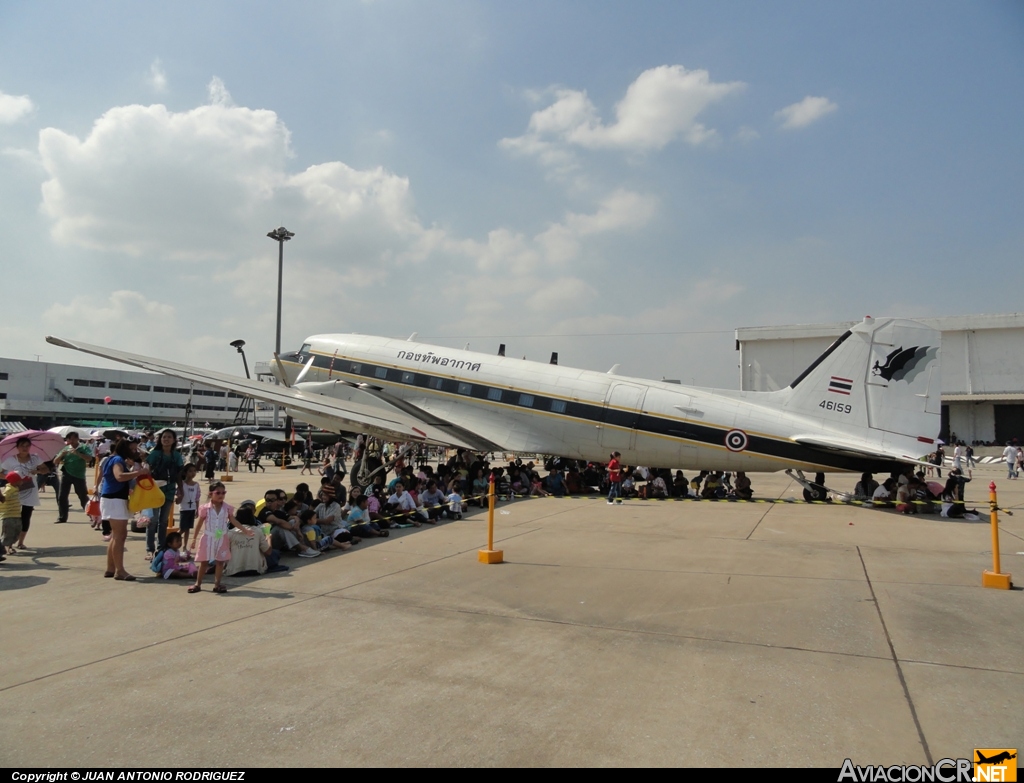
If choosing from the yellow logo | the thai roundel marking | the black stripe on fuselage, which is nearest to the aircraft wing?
the black stripe on fuselage

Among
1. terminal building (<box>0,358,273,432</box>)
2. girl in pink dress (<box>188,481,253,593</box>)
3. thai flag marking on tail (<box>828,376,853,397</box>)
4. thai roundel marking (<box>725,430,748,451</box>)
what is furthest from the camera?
terminal building (<box>0,358,273,432</box>)

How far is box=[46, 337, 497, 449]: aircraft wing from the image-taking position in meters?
15.5

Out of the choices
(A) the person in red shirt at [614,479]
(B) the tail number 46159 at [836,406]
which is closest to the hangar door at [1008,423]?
(B) the tail number 46159 at [836,406]

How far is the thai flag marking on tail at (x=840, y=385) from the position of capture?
15.2 meters

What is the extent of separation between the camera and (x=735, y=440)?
51.7 ft

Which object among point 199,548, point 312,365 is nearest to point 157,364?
point 312,365

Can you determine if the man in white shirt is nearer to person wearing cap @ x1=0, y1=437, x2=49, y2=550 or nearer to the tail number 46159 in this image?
person wearing cap @ x1=0, y1=437, x2=49, y2=550

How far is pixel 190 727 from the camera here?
392 centimetres

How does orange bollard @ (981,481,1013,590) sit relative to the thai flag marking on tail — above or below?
below

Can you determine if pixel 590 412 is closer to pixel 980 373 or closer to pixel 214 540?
pixel 214 540

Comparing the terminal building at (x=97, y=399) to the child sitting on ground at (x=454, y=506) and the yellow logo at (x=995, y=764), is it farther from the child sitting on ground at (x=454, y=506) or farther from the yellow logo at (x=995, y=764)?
the yellow logo at (x=995, y=764)

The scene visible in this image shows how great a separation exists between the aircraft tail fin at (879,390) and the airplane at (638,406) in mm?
25

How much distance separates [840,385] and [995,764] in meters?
13.1

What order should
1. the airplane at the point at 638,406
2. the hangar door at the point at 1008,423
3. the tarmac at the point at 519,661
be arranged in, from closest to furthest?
the tarmac at the point at 519,661, the airplane at the point at 638,406, the hangar door at the point at 1008,423
